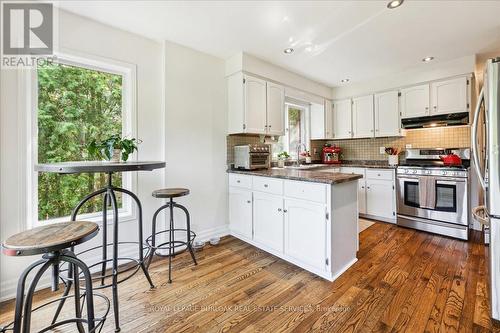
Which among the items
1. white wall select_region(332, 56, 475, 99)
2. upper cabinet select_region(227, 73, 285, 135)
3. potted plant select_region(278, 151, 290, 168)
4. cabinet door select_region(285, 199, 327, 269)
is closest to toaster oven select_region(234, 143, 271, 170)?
upper cabinet select_region(227, 73, 285, 135)

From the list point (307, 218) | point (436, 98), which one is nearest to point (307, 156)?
point (436, 98)

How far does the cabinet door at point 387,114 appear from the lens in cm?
385

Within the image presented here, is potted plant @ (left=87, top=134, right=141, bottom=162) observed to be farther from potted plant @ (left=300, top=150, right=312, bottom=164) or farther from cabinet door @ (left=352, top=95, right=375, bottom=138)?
cabinet door @ (left=352, top=95, right=375, bottom=138)

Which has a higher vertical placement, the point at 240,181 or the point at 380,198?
the point at 240,181

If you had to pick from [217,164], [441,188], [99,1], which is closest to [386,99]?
[441,188]

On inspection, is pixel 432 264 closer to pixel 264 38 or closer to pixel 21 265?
pixel 264 38

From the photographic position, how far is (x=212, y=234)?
3117mm

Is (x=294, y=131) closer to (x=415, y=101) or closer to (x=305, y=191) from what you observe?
(x=415, y=101)

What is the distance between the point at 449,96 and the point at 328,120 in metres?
1.83

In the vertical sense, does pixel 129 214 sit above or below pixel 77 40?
below

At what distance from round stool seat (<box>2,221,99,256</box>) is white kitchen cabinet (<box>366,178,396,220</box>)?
3.88 metres

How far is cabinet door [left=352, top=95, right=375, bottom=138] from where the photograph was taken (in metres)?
4.15

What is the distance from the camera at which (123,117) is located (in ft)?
8.37

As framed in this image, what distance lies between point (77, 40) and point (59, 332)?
244 cm
